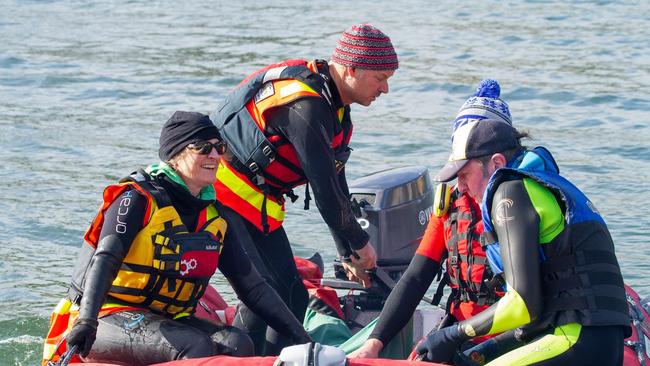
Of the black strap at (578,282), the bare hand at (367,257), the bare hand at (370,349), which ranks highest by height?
the black strap at (578,282)

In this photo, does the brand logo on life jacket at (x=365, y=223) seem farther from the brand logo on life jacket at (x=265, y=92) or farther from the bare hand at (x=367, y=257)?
the brand logo on life jacket at (x=265, y=92)

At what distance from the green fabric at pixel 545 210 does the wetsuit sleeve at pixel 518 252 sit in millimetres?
18

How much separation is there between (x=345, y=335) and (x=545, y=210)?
153 cm

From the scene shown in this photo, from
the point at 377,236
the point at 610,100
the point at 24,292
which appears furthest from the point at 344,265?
the point at 610,100

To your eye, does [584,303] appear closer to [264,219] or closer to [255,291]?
[255,291]

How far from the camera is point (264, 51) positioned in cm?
1335

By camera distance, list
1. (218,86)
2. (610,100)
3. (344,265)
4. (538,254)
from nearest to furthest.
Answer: (538,254) < (344,265) < (610,100) < (218,86)

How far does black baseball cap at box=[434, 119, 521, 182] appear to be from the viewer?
12.6 feet

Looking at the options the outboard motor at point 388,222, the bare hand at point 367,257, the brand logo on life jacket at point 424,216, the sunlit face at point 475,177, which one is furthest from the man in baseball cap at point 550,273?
the brand logo on life jacket at point 424,216

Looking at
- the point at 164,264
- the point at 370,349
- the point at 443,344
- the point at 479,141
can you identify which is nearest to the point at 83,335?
the point at 164,264

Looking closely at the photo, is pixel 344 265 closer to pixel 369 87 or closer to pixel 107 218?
pixel 369 87

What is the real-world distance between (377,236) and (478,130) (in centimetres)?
154

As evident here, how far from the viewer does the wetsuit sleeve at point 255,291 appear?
4191 millimetres

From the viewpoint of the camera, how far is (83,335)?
144 inches
